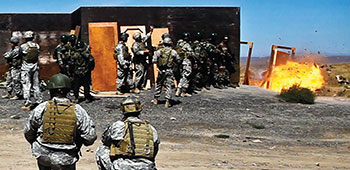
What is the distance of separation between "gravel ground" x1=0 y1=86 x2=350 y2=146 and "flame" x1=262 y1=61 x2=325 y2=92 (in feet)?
14.7

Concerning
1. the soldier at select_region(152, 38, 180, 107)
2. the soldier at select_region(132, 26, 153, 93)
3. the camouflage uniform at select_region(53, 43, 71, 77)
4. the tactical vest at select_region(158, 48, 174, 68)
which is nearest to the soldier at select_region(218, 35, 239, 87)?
the soldier at select_region(132, 26, 153, 93)

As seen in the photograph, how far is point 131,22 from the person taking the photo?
48.6ft

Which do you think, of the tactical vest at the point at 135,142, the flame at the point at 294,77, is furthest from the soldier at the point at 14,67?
the flame at the point at 294,77

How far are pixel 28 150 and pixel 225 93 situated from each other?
7683 millimetres

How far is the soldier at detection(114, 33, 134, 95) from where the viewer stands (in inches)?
503

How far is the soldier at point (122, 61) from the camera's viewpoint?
12773 mm

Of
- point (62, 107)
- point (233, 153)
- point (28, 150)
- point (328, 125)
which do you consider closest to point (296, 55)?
point (328, 125)

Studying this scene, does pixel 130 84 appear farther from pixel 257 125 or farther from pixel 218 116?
pixel 257 125

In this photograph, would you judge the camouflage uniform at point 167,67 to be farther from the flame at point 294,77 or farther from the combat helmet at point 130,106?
the flame at point 294,77

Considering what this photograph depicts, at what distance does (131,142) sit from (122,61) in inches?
351

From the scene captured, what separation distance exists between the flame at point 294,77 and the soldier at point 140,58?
6.26 m

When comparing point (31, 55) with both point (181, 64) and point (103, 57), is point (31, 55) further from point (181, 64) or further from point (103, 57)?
point (181, 64)

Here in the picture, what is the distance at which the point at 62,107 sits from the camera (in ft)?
13.9

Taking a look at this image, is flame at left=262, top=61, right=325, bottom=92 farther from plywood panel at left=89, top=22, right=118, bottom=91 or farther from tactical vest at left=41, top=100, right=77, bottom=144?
tactical vest at left=41, top=100, right=77, bottom=144
